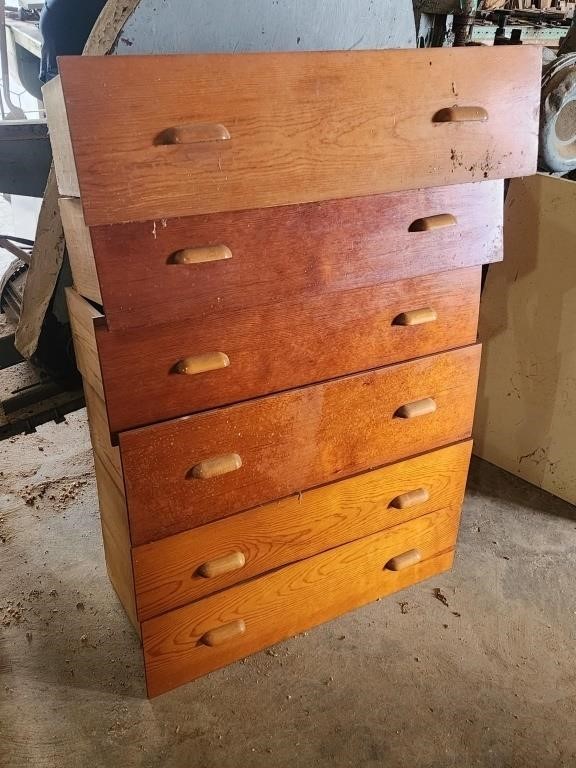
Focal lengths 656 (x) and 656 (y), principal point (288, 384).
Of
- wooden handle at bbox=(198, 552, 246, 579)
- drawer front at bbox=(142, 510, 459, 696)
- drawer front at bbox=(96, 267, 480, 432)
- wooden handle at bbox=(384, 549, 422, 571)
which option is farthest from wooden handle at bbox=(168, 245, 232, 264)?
wooden handle at bbox=(384, 549, 422, 571)

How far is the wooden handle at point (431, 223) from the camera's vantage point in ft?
4.69

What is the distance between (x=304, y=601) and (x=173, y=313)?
93cm

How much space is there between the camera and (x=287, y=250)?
1.29 m

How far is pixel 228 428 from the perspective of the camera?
1.40m

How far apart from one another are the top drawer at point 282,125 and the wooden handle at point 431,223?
78 mm

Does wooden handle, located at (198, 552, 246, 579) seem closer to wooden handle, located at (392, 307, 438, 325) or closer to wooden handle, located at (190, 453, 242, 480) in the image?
wooden handle, located at (190, 453, 242, 480)

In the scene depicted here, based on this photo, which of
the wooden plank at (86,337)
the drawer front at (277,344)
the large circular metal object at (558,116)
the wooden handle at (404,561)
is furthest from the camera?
the large circular metal object at (558,116)

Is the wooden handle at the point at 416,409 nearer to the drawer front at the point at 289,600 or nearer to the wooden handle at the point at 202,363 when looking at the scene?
the drawer front at the point at 289,600

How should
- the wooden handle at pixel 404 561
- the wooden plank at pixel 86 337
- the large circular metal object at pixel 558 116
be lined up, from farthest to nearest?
the large circular metal object at pixel 558 116 → the wooden handle at pixel 404 561 → the wooden plank at pixel 86 337

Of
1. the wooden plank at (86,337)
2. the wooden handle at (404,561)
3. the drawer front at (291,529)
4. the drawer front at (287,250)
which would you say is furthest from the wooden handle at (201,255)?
the wooden handle at (404,561)

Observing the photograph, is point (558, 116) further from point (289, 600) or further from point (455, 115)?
point (289, 600)

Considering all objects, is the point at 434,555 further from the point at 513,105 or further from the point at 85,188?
the point at 85,188

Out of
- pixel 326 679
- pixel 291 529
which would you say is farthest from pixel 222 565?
pixel 326 679

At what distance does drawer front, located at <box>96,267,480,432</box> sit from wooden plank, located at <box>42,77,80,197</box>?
0.99 feet
